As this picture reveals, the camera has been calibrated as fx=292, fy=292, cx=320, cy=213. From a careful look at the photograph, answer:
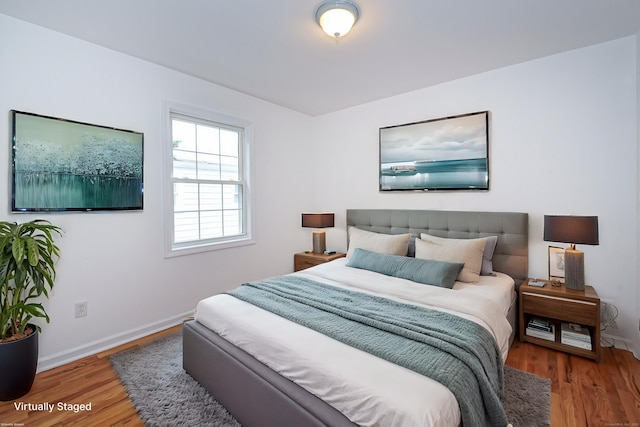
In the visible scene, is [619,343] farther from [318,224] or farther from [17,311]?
[17,311]

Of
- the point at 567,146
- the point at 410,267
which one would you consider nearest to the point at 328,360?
the point at 410,267

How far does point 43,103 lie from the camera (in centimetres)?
221

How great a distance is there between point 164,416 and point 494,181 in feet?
11.1

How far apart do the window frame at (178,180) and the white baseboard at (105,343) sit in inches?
26.5

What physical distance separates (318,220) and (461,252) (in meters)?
1.85

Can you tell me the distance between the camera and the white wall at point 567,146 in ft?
7.95

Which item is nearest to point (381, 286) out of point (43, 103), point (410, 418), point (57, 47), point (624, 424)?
point (410, 418)

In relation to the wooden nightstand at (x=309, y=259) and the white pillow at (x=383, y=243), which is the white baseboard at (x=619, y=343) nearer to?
the white pillow at (x=383, y=243)

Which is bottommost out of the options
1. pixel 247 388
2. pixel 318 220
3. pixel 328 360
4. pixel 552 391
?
pixel 552 391

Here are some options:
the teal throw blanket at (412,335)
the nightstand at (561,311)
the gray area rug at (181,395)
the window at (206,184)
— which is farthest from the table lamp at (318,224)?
the nightstand at (561,311)

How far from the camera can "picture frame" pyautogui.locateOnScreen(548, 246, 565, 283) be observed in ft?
8.57

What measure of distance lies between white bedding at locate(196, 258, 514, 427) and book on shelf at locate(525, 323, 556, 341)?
1.24ft

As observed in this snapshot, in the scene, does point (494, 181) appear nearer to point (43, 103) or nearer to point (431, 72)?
point (431, 72)

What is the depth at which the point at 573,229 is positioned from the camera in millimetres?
2312
